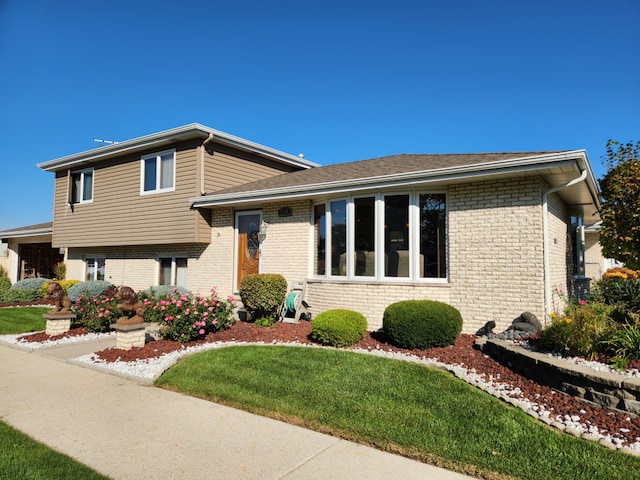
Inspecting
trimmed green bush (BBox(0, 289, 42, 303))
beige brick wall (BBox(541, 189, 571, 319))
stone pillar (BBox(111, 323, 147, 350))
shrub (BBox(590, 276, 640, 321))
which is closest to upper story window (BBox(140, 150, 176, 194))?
stone pillar (BBox(111, 323, 147, 350))

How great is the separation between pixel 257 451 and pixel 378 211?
6164 millimetres

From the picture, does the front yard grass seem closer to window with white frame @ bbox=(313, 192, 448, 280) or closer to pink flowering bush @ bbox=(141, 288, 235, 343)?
pink flowering bush @ bbox=(141, 288, 235, 343)

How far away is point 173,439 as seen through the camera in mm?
3816

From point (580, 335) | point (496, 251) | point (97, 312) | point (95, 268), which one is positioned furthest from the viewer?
point (95, 268)

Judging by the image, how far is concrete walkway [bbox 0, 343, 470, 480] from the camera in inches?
126

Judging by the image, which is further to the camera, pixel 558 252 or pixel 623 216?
pixel 558 252

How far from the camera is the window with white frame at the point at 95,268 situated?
53.3ft

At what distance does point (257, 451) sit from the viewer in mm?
3521

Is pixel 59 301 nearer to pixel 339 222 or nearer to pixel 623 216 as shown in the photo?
pixel 339 222

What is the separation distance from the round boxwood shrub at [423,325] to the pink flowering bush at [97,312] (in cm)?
655

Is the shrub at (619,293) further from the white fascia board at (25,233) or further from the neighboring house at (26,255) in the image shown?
the neighboring house at (26,255)

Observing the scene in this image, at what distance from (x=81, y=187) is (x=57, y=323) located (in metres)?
8.96

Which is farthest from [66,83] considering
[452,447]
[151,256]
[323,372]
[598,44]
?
[598,44]

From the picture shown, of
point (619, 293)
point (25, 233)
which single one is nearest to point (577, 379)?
point (619, 293)
